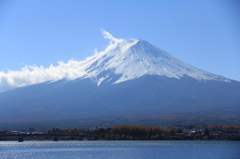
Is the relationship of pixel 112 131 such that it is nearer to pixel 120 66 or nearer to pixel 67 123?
pixel 67 123

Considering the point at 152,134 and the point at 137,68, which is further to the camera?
the point at 137,68

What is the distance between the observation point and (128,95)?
162m

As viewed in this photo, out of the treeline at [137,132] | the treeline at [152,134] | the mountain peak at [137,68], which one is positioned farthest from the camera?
the mountain peak at [137,68]

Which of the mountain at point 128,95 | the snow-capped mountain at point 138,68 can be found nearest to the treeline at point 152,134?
the mountain at point 128,95

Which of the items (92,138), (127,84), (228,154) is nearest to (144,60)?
(127,84)

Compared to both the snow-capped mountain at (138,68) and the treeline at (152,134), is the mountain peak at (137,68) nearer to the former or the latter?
the snow-capped mountain at (138,68)

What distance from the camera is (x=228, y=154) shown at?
48906mm

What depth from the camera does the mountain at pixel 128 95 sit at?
13338cm

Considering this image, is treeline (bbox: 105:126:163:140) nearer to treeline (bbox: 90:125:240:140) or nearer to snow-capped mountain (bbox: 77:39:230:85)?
A: treeline (bbox: 90:125:240:140)

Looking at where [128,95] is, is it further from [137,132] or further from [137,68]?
[137,132]

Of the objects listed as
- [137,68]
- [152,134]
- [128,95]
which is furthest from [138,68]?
[152,134]

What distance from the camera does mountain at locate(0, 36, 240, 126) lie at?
133 m

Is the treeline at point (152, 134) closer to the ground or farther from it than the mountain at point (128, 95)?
closer to the ground

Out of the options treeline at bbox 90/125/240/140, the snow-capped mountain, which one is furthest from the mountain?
treeline at bbox 90/125/240/140
